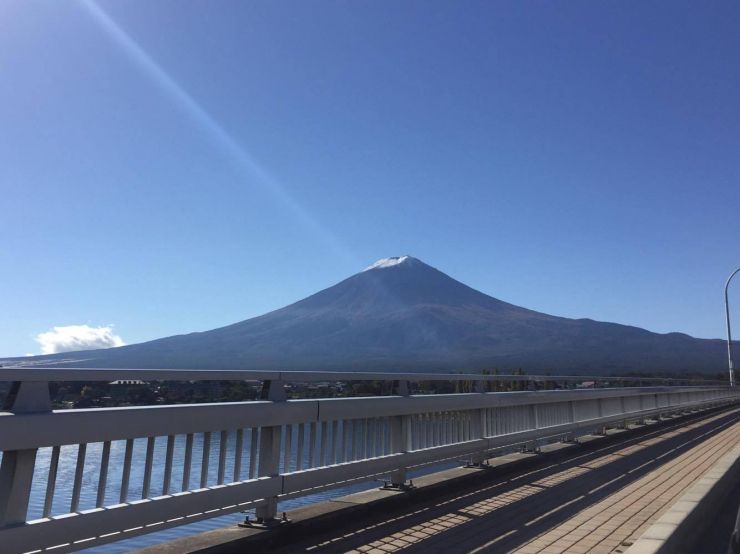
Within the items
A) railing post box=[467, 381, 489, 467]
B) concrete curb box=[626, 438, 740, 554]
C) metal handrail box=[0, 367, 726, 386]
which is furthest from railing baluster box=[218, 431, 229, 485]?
railing post box=[467, 381, 489, 467]

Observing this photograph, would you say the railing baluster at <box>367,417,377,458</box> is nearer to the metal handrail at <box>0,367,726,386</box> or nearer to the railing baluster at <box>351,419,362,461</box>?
the railing baluster at <box>351,419,362,461</box>

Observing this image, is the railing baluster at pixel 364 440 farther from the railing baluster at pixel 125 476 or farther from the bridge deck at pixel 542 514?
the railing baluster at pixel 125 476

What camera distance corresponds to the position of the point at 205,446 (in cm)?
540

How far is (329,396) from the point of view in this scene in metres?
7.14

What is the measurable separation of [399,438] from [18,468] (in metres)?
4.93

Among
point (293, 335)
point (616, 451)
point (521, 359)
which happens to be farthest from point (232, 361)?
point (616, 451)

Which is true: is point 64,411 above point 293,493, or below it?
above

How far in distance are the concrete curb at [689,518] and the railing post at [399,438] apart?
326 centimetres

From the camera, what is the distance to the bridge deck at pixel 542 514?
581 centimetres

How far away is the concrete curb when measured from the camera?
4.27m

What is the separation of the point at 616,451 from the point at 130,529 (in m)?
11.4

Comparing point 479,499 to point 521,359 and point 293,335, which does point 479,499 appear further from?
point 293,335

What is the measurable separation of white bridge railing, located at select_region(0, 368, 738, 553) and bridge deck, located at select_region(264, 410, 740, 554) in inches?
26.0

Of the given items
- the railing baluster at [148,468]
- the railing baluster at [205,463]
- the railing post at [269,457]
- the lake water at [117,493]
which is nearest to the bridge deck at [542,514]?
the railing post at [269,457]
